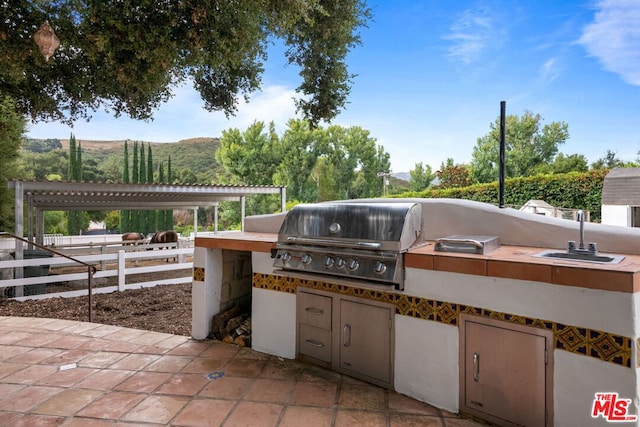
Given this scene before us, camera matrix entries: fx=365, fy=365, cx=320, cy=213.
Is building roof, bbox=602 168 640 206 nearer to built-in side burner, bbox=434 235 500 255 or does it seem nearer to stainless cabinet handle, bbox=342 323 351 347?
built-in side burner, bbox=434 235 500 255

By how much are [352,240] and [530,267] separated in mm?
1130

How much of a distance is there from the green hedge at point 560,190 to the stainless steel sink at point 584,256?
1126 cm

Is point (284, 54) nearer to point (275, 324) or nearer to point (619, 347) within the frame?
point (275, 324)

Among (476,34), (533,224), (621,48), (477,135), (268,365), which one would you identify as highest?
(476,34)

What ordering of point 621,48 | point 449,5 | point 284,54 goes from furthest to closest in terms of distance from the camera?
point 621,48
point 449,5
point 284,54

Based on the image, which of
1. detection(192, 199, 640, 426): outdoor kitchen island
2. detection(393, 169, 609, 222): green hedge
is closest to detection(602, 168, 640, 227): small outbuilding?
detection(393, 169, 609, 222): green hedge

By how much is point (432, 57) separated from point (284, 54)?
19.2 meters

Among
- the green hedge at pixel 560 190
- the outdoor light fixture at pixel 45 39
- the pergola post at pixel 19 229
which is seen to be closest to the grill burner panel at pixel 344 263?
the outdoor light fixture at pixel 45 39

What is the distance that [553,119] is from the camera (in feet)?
68.4

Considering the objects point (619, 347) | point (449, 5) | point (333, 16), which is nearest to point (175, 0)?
point (333, 16)

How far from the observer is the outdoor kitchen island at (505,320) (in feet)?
6.07

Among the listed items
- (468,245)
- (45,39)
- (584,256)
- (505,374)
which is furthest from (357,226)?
(45,39)

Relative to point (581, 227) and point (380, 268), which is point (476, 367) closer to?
point (380, 268)

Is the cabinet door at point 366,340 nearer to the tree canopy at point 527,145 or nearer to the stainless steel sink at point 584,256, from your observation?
the stainless steel sink at point 584,256
